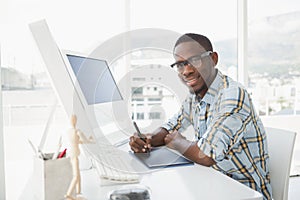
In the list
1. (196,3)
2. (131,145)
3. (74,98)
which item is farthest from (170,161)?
(196,3)

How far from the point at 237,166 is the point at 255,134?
142 millimetres

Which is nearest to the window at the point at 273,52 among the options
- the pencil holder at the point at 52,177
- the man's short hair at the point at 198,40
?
the man's short hair at the point at 198,40

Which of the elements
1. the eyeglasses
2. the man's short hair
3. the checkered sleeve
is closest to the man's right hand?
the checkered sleeve

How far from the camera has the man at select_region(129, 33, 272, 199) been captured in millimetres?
1113

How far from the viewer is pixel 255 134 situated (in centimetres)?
121

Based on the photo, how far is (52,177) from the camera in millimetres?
682

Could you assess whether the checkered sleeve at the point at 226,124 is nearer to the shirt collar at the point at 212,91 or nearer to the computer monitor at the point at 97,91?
the shirt collar at the point at 212,91

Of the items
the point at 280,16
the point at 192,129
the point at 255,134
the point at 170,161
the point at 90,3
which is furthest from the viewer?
the point at 280,16

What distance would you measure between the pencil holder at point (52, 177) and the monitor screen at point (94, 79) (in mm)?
347

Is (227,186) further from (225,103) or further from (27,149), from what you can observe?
(27,149)

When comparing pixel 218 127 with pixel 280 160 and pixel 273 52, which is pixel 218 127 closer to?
pixel 280 160

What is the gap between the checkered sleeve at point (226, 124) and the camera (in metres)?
1.10

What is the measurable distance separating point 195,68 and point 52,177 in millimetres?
775

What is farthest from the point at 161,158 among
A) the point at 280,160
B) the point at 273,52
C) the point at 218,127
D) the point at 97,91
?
the point at 273,52
